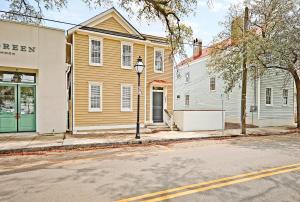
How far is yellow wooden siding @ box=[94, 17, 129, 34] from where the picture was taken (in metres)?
16.7

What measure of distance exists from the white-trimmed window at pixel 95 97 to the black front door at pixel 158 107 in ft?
13.4

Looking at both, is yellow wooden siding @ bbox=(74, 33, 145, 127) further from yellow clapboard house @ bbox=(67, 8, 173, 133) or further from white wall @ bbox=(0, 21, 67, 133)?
white wall @ bbox=(0, 21, 67, 133)

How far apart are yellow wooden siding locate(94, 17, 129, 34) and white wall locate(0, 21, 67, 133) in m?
2.77

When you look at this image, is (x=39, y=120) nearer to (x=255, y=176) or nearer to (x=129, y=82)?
(x=129, y=82)

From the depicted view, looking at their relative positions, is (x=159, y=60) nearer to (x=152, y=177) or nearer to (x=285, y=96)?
(x=285, y=96)

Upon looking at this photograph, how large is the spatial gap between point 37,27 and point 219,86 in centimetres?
1725

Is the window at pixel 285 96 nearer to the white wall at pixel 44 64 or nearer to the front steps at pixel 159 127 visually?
the front steps at pixel 159 127

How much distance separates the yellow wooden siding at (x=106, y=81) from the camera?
15750 millimetres

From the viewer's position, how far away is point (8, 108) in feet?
44.3

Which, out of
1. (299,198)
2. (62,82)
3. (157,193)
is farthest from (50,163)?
(62,82)

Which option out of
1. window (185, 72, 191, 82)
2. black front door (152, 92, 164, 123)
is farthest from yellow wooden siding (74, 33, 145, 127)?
window (185, 72, 191, 82)

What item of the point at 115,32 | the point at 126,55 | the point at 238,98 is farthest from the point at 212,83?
the point at 115,32

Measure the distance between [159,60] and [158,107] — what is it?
3401 millimetres

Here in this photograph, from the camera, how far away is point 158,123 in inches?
734
